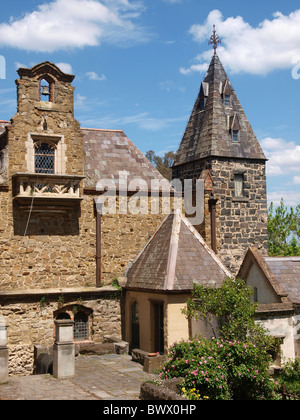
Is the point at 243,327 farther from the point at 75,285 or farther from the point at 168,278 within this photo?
the point at 75,285

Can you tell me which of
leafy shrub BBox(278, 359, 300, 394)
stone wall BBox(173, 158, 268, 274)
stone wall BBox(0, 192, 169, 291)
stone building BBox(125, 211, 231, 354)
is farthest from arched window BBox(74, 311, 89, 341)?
leafy shrub BBox(278, 359, 300, 394)

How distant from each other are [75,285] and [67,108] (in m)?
6.99

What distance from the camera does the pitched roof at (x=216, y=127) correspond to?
23.5 m

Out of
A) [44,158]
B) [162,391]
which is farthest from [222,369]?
[44,158]

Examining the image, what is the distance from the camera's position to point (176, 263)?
59.7 ft

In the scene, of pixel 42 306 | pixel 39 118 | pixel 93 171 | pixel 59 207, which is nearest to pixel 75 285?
pixel 42 306

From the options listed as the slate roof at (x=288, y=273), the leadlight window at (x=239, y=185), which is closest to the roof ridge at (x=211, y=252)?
the slate roof at (x=288, y=273)

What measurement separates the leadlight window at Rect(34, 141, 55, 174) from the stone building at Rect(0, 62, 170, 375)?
0.04 meters

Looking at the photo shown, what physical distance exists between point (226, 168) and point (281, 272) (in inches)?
265

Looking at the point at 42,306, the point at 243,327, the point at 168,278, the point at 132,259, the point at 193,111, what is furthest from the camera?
the point at 193,111

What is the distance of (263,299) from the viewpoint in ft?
58.1

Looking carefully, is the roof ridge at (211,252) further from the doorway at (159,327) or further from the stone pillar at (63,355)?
the stone pillar at (63,355)

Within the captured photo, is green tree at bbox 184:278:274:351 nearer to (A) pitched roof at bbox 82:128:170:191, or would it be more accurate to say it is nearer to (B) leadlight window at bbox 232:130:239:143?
(A) pitched roof at bbox 82:128:170:191

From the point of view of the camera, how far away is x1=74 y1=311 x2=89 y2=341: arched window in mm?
19984
